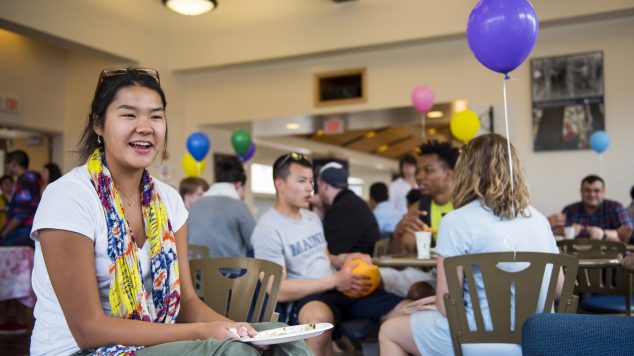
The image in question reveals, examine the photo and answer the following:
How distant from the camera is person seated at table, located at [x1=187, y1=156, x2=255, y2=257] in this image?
3.80m

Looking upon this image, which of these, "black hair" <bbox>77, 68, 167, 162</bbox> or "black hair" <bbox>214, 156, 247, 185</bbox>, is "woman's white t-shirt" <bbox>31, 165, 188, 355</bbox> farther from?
"black hair" <bbox>214, 156, 247, 185</bbox>

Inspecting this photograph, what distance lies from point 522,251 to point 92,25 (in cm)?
605

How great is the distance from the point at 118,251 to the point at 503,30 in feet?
6.13

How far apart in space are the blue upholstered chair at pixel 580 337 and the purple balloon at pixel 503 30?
164cm

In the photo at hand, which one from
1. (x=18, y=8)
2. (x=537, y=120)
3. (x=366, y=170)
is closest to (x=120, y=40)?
(x=18, y=8)

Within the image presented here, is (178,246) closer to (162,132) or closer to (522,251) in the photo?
(162,132)

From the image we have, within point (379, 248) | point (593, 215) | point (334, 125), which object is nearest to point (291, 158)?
point (379, 248)

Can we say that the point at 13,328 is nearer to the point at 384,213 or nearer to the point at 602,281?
the point at 384,213

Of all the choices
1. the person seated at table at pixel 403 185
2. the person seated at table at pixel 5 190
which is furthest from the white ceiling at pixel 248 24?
the person seated at table at pixel 5 190

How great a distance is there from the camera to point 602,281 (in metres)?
3.28

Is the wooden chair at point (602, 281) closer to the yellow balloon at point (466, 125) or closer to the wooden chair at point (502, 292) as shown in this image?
the wooden chair at point (502, 292)

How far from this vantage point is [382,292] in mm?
2980

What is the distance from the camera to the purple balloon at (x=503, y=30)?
2412mm

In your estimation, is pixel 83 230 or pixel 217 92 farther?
pixel 217 92
